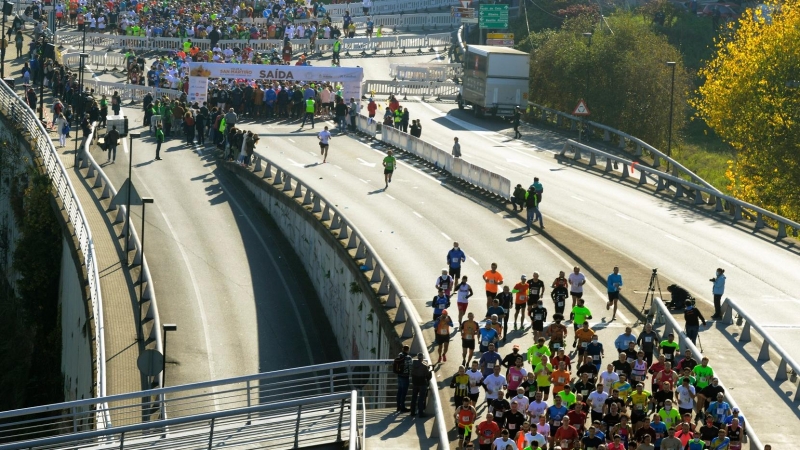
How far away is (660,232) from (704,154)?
110 feet

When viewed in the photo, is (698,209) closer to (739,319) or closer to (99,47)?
(739,319)

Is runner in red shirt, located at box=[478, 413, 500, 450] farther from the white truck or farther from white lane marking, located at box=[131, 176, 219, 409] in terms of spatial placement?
the white truck

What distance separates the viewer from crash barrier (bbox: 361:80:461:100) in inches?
2539

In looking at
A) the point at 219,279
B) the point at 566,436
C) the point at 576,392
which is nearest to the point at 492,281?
the point at 576,392

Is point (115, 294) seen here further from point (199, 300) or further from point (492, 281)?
point (492, 281)

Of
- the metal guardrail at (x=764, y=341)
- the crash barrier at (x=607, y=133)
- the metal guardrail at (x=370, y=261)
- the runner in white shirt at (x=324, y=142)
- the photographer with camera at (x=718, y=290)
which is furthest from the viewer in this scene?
the crash barrier at (x=607, y=133)

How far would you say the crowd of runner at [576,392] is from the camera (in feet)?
62.5

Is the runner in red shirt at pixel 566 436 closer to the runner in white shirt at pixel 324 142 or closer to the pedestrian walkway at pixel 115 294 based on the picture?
the pedestrian walkway at pixel 115 294

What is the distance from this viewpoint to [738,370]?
25.3 metres

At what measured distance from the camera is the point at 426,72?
7019 centimetres

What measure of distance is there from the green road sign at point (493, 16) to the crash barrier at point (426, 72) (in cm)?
679

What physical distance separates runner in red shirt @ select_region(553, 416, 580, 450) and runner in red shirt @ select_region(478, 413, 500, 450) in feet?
3.38

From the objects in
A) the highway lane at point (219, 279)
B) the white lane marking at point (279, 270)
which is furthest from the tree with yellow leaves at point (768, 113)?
the white lane marking at point (279, 270)

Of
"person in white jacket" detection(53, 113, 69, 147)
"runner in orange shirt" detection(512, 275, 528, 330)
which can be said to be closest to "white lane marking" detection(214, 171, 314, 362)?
"person in white jacket" detection(53, 113, 69, 147)
